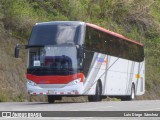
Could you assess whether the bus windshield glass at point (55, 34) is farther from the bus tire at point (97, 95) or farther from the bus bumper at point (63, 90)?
the bus tire at point (97, 95)

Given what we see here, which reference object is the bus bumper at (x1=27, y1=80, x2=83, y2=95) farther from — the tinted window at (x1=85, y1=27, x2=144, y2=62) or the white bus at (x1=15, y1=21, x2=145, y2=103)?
the tinted window at (x1=85, y1=27, x2=144, y2=62)

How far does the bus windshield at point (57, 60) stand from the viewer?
26.0m

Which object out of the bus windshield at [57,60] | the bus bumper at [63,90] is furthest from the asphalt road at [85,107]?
the bus windshield at [57,60]

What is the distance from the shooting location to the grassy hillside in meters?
33.1

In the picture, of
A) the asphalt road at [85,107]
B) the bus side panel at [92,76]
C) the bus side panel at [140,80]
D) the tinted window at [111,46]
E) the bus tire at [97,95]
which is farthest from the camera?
the bus side panel at [140,80]

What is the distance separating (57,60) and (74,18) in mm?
15918

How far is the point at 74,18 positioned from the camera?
41594 mm


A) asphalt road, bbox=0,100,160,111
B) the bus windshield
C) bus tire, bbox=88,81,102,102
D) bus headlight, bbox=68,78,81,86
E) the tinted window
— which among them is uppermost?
the tinted window

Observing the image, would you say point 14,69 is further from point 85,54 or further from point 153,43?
point 153,43

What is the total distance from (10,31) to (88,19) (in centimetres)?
868

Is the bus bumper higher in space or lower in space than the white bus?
lower

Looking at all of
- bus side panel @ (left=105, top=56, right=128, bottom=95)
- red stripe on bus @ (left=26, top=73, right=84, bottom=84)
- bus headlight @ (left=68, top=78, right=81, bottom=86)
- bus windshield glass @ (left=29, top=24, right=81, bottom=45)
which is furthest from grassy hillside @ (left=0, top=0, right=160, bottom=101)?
bus headlight @ (left=68, top=78, right=81, bottom=86)

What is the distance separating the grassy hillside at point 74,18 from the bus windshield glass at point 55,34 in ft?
16.5

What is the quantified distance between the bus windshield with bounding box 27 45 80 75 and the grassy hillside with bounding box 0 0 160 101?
15.1 feet
